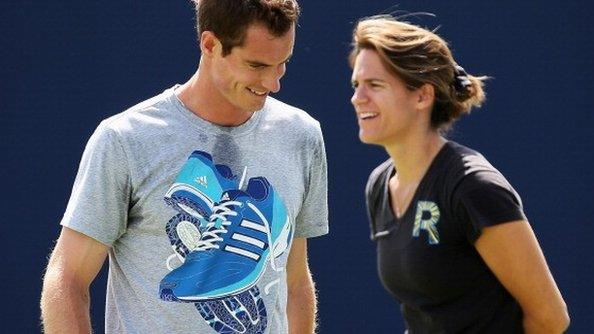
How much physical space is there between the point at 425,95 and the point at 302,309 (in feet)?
2.51

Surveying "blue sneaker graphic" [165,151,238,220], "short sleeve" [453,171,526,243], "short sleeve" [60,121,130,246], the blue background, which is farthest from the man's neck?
the blue background

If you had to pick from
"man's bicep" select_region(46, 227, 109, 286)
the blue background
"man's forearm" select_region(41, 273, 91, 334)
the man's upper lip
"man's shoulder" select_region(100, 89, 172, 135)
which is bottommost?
the blue background

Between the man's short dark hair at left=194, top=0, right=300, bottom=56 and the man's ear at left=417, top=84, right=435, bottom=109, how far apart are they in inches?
15.4

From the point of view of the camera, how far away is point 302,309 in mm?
3229

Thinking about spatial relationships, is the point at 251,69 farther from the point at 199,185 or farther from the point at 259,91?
the point at 199,185

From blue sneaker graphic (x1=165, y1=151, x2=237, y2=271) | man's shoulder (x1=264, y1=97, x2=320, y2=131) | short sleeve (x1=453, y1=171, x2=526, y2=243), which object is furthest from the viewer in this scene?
man's shoulder (x1=264, y1=97, x2=320, y2=131)

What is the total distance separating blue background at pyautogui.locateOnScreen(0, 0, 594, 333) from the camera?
4809mm

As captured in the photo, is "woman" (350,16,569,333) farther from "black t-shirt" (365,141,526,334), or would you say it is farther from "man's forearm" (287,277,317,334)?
"man's forearm" (287,277,317,334)

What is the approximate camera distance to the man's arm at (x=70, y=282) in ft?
9.04

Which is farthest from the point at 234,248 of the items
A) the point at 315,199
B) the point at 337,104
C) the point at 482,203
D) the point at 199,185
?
the point at 337,104

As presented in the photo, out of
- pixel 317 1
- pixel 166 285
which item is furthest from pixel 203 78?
pixel 317 1

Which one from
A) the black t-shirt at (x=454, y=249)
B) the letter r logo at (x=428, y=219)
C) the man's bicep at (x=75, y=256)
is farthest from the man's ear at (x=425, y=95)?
the man's bicep at (x=75, y=256)

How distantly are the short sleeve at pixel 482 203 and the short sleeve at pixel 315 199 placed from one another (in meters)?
0.61

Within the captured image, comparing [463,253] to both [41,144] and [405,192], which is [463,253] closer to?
[405,192]
